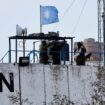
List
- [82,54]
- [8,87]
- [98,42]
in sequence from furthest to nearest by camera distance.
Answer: [98,42], [82,54], [8,87]

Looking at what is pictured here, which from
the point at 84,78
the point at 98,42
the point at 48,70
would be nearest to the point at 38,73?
the point at 48,70

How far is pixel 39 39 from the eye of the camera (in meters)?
26.8

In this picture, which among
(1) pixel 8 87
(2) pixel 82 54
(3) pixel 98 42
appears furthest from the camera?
(3) pixel 98 42

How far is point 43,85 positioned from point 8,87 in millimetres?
1512

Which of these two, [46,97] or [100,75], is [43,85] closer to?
[46,97]

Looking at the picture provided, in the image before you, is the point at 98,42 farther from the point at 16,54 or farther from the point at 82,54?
the point at 16,54

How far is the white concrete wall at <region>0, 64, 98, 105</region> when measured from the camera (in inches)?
990

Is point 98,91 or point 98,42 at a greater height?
point 98,42

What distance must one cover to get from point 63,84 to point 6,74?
243 centimetres

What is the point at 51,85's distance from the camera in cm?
2589

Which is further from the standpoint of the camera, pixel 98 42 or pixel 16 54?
pixel 98 42

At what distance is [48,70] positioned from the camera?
2589 centimetres

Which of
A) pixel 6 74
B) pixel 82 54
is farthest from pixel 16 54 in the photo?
pixel 82 54

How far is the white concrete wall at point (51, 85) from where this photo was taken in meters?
25.1
